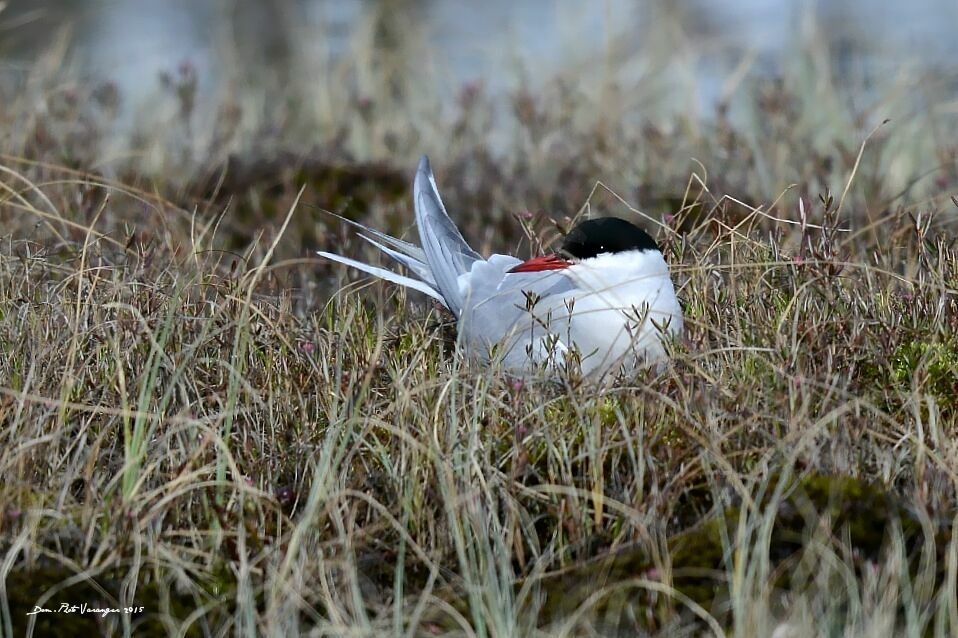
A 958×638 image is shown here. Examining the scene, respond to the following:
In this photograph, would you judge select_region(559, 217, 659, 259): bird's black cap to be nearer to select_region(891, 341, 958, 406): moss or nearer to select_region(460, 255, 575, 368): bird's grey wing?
select_region(460, 255, 575, 368): bird's grey wing

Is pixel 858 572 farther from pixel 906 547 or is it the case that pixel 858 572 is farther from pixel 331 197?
pixel 331 197

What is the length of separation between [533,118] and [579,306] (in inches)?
140

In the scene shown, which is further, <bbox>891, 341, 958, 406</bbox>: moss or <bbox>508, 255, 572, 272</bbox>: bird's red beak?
<bbox>508, 255, 572, 272</bbox>: bird's red beak

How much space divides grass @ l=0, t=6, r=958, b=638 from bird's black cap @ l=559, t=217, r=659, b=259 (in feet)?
0.82

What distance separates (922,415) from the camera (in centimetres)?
338

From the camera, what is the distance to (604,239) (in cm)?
392

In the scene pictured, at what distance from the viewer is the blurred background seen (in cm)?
677

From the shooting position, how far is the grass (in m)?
2.61

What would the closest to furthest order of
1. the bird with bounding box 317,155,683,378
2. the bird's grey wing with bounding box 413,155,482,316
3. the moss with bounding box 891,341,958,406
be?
the moss with bounding box 891,341,958,406
the bird with bounding box 317,155,683,378
the bird's grey wing with bounding box 413,155,482,316

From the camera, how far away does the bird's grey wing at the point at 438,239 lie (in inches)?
181

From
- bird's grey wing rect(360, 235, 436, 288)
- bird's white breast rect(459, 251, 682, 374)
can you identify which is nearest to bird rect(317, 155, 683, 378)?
bird's white breast rect(459, 251, 682, 374)

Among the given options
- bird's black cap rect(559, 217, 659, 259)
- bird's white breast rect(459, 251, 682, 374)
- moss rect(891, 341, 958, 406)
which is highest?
bird's black cap rect(559, 217, 659, 259)

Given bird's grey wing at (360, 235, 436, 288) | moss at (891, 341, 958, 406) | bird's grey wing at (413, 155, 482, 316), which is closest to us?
moss at (891, 341, 958, 406)

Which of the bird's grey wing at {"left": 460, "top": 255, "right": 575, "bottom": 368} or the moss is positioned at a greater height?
the bird's grey wing at {"left": 460, "top": 255, "right": 575, "bottom": 368}
